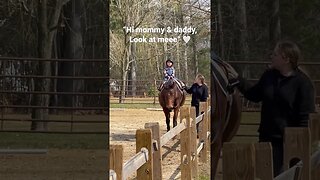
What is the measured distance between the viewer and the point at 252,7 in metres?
3.18

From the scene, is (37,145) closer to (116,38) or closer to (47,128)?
(47,128)

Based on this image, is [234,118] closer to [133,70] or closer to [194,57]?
[194,57]

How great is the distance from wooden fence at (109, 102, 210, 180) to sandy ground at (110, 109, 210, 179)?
3 centimetres

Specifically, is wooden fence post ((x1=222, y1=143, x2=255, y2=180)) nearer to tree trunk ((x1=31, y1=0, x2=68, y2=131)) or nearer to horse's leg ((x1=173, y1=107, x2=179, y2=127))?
horse's leg ((x1=173, y1=107, x2=179, y2=127))

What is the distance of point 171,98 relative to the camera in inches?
126

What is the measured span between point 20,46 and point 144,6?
0.66 m

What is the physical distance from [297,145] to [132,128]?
2.66 ft

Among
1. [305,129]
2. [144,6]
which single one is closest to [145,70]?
[144,6]

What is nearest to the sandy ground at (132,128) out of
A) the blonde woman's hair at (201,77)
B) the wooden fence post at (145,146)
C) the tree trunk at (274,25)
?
the wooden fence post at (145,146)

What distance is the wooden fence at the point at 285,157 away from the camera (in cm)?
246

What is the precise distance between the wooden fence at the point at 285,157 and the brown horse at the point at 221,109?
29 centimetres

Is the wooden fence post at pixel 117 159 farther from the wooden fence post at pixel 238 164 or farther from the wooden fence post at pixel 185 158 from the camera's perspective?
the wooden fence post at pixel 238 164

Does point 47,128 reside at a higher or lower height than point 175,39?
lower

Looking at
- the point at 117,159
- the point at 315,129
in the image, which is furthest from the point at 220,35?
the point at 117,159
